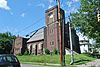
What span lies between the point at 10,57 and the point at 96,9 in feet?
30.6

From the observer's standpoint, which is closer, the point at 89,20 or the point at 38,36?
the point at 89,20

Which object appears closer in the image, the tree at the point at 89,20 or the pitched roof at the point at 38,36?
the tree at the point at 89,20

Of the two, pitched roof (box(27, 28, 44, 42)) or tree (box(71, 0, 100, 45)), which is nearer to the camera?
tree (box(71, 0, 100, 45))

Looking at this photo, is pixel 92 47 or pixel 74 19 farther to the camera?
pixel 74 19

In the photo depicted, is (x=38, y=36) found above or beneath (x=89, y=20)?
above

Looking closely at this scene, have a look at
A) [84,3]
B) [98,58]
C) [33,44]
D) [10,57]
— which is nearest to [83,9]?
[84,3]

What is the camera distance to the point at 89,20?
2330cm

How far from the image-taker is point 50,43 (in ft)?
215

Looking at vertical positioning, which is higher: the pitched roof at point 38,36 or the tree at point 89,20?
the pitched roof at point 38,36

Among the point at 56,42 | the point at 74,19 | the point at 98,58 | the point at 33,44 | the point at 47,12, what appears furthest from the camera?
the point at 33,44

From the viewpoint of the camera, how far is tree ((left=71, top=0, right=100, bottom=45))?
22703 mm

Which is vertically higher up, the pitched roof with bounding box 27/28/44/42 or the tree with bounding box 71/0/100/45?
the pitched roof with bounding box 27/28/44/42

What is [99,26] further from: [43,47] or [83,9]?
[43,47]

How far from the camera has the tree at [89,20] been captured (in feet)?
74.5
